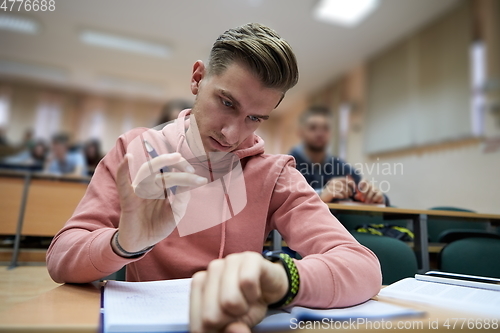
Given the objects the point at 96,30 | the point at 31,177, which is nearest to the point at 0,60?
the point at 96,30

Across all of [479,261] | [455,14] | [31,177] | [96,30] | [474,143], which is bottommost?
[479,261]

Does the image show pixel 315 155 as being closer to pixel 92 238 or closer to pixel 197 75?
pixel 197 75

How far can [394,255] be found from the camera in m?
1.07

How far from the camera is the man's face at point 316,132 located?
2043 millimetres

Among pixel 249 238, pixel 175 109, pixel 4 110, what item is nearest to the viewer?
pixel 249 238

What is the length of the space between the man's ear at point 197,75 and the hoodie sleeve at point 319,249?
287mm

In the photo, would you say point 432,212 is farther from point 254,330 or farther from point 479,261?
point 254,330

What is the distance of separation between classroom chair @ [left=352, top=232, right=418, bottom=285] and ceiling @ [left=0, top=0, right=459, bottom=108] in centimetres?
193

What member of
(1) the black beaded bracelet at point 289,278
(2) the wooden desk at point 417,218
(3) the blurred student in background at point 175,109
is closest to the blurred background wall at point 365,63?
(2) the wooden desk at point 417,218

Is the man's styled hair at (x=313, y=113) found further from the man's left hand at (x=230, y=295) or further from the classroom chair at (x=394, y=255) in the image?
the man's left hand at (x=230, y=295)

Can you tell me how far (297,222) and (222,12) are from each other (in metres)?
3.47

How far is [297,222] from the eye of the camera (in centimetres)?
75

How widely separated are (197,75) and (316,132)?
157 centimetres

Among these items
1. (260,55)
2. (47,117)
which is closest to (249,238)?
(260,55)
